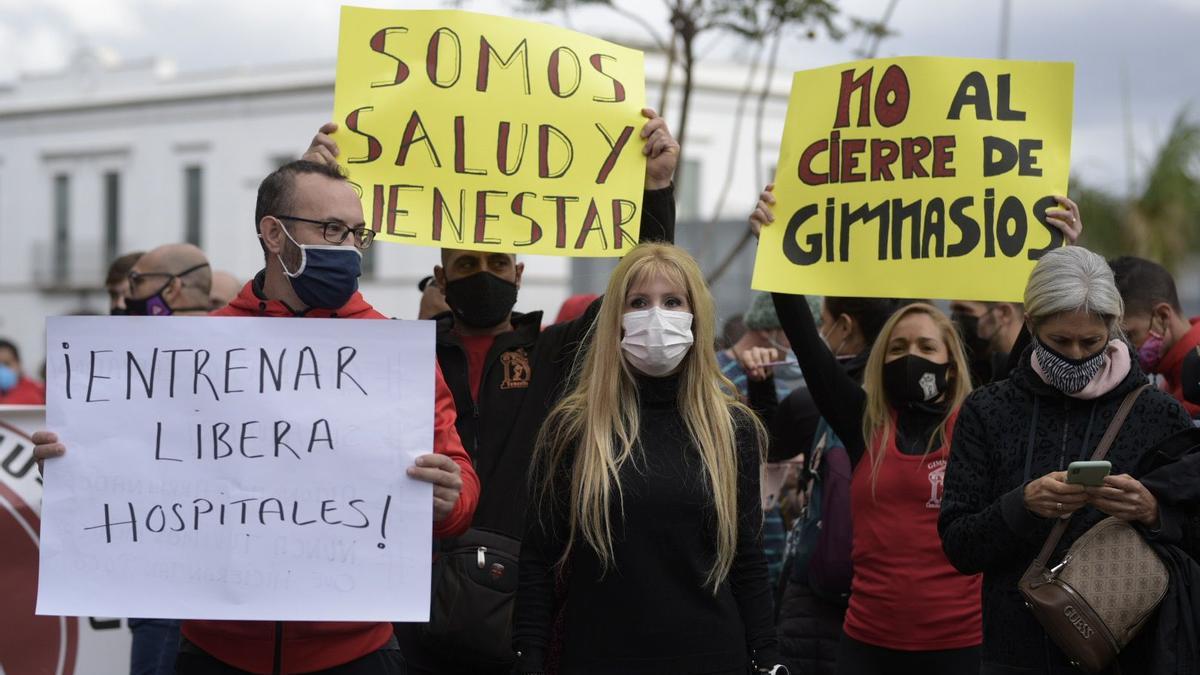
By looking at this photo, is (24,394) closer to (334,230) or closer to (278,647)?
(334,230)

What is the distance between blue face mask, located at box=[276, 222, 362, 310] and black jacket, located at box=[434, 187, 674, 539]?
2.95 feet

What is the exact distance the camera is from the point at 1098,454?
3492 mm

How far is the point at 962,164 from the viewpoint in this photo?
4.72 m

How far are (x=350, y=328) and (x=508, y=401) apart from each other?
109cm

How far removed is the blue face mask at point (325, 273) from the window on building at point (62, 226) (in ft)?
145

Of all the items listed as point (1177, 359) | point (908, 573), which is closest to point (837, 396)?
point (908, 573)

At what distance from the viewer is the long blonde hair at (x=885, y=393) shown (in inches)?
184

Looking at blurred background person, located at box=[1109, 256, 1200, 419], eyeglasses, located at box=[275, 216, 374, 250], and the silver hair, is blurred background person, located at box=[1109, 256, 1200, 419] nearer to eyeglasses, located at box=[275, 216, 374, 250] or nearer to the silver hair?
the silver hair

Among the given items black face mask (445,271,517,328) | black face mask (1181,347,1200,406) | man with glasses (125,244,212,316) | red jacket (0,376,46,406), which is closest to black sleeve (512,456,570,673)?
black face mask (445,271,517,328)

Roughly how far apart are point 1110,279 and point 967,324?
7.87 feet

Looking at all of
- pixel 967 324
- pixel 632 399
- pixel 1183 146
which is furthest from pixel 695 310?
pixel 1183 146

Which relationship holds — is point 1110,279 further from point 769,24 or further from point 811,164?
point 769,24

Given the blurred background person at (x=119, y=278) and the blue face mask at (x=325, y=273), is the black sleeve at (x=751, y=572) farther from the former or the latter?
the blurred background person at (x=119, y=278)

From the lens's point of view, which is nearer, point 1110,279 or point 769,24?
point 1110,279
